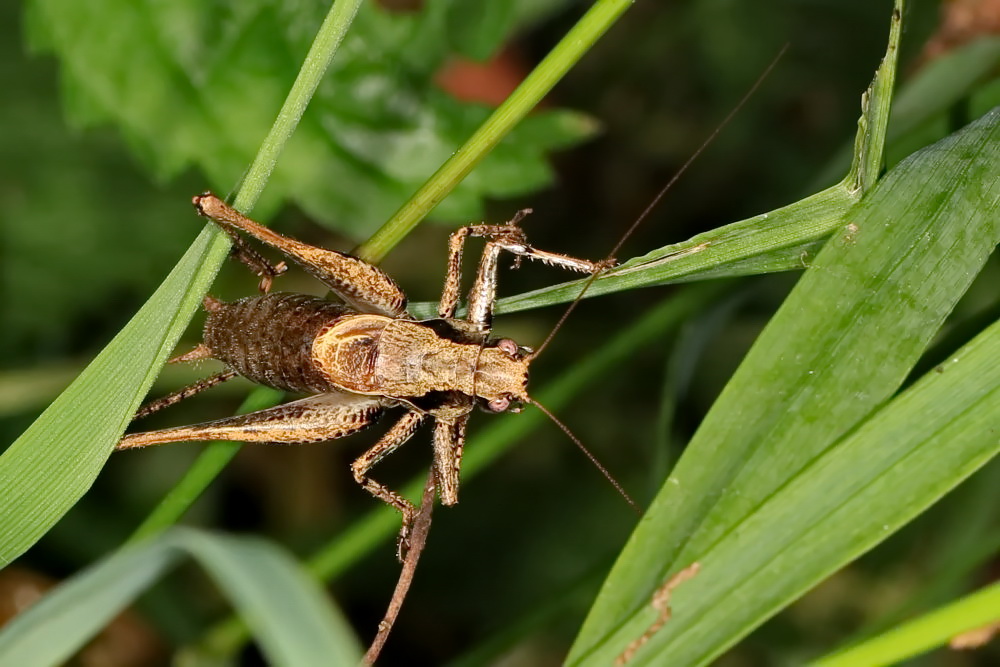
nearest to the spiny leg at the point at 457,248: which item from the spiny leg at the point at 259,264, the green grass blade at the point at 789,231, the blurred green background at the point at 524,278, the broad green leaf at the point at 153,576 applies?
the blurred green background at the point at 524,278

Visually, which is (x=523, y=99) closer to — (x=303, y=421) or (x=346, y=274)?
(x=346, y=274)

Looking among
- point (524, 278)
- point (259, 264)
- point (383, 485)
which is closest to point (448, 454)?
point (383, 485)

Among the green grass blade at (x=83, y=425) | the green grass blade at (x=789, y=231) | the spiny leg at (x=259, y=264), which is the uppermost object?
the spiny leg at (x=259, y=264)

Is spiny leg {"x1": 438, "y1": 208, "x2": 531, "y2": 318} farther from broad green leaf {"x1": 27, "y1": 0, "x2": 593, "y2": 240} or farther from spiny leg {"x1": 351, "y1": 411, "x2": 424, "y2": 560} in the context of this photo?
spiny leg {"x1": 351, "y1": 411, "x2": 424, "y2": 560}

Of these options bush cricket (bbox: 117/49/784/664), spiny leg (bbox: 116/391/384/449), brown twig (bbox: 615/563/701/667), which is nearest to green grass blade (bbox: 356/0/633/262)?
bush cricket (bbox: 117/49/784/664)

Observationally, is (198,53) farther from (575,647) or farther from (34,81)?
(575,647)

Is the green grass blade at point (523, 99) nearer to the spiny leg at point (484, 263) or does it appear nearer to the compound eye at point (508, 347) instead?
the spiny leg at point (484, 263)

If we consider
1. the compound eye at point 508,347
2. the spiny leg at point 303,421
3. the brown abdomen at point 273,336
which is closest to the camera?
the spiny leg at point 303,421
